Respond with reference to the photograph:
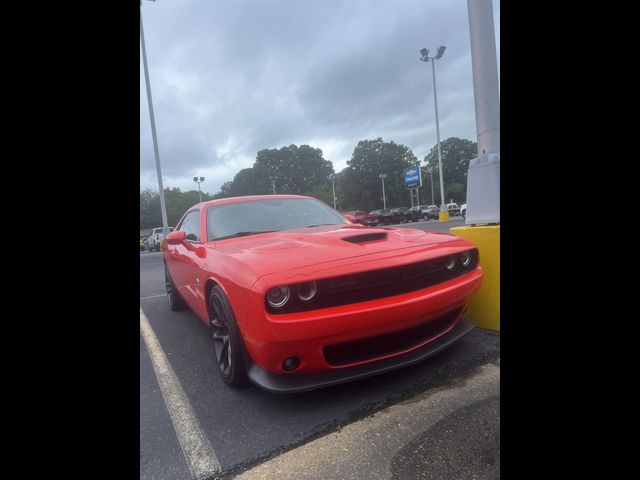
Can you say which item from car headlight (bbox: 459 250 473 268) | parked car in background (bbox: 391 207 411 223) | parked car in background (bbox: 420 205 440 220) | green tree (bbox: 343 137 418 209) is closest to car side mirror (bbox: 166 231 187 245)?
car headlight (bbox: 459 250 473 268)

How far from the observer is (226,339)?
2.31 metres

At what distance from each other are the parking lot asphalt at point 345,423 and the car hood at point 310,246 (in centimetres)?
83

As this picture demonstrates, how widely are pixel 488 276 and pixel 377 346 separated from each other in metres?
1.35

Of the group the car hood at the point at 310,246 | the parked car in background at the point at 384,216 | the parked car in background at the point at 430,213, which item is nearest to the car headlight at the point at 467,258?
the car hood at the point at 310,246

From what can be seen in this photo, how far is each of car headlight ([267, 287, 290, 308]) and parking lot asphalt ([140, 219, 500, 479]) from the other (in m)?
0.66

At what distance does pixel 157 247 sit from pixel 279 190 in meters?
22.0

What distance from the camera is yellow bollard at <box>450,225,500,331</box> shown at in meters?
2.73

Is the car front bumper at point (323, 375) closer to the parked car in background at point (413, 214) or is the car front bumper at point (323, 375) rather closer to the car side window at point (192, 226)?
the car side window at point (192, 226)
